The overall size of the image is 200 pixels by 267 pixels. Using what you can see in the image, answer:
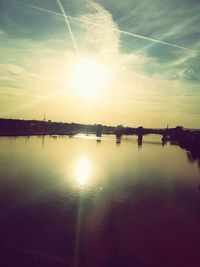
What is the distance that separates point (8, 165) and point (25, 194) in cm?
1900

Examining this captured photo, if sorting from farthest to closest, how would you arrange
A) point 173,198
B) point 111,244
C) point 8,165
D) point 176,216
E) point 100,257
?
1. point 8,165
2. point 173,198
3. point 176,216
4. point 111,244
5. point 100,257

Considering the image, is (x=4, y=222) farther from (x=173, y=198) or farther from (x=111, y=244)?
(x=173, y=198)

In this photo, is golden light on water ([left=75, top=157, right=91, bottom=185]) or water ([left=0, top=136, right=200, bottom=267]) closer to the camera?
water ([left=0, top=136, right=200, bottom=267])

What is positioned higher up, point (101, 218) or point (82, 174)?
point (101, 218)

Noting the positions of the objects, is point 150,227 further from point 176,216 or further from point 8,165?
point 8,165

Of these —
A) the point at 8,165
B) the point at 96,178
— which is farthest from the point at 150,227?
the point at 8,165

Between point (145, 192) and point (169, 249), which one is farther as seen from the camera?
point (145, 192)

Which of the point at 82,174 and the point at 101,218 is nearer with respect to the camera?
the point at 101,218

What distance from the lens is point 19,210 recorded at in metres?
23.9

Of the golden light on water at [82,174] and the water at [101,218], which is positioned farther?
the golden light on water at [82,174]

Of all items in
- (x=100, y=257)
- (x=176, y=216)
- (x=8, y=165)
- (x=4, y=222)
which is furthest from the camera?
(x=8, y=165)

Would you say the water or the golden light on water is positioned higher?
the water

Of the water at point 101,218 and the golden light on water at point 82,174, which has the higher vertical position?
the water at point 101,218

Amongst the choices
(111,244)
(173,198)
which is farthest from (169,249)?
(173,198)
